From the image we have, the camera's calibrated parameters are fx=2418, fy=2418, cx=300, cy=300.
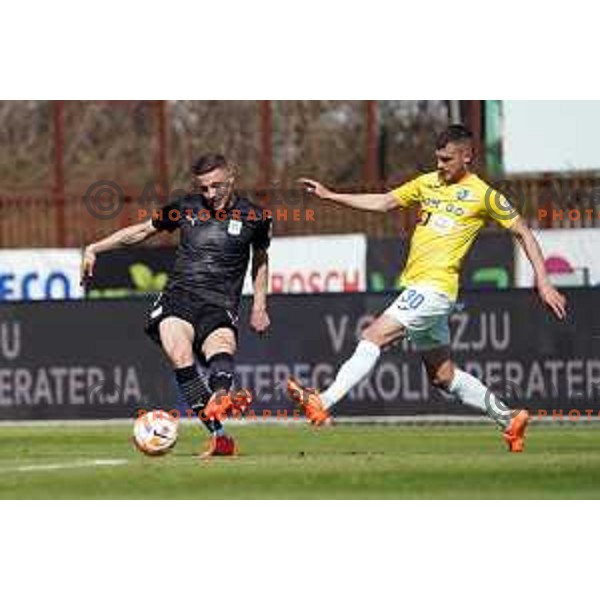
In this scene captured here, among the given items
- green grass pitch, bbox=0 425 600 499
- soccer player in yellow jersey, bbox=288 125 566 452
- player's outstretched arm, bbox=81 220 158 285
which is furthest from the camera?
player's outstretched arm, bbox=81 220 158 285

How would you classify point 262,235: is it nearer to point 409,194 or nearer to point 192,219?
point 192,219

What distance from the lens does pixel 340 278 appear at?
35094 mm

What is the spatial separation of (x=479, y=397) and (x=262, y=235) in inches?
83.8

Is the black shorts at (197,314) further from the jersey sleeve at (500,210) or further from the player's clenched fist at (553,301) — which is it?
the player's clenched fist at (553,301)

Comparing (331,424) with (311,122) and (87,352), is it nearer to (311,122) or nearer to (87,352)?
(87,352)

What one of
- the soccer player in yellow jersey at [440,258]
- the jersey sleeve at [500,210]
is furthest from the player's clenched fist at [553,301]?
the jersey sleeve at [500,210]

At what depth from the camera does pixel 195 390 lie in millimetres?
18688

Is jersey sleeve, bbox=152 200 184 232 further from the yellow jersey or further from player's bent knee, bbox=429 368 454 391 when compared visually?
player's bent knee, bbox=429 368 454 391

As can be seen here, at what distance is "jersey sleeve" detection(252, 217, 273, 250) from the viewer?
18.8 metres

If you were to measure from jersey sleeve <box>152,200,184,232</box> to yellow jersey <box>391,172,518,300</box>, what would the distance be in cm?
182

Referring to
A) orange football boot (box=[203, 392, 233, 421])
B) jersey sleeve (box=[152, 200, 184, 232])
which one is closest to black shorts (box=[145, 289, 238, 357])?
jersey sleeve (box=[152, 200, 184, 232])

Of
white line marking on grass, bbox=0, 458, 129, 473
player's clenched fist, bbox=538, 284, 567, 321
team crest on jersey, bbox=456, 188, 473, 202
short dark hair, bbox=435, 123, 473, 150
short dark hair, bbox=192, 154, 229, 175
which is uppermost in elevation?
short dark hair, bbox=435, 123, 473, 150

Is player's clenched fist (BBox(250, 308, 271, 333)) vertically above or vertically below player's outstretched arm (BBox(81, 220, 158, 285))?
below

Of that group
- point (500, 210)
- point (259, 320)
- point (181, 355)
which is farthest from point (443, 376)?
point (181, 355)
